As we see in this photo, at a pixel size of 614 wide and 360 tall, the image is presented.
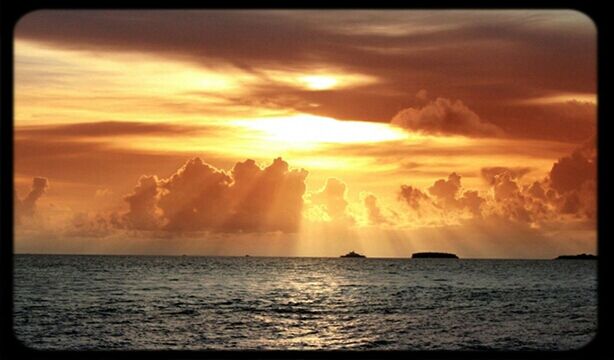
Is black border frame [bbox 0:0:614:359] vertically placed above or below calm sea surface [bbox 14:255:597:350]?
above

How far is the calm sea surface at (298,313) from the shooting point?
1642cm

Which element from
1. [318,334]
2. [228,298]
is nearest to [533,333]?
[318,334]

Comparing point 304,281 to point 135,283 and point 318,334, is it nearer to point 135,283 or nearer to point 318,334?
point 135,283

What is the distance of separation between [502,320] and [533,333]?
9.61 feet

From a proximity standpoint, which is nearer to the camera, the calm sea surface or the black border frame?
the black border frame

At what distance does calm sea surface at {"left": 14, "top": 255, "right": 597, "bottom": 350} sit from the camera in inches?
647

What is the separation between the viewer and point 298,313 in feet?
75.5
